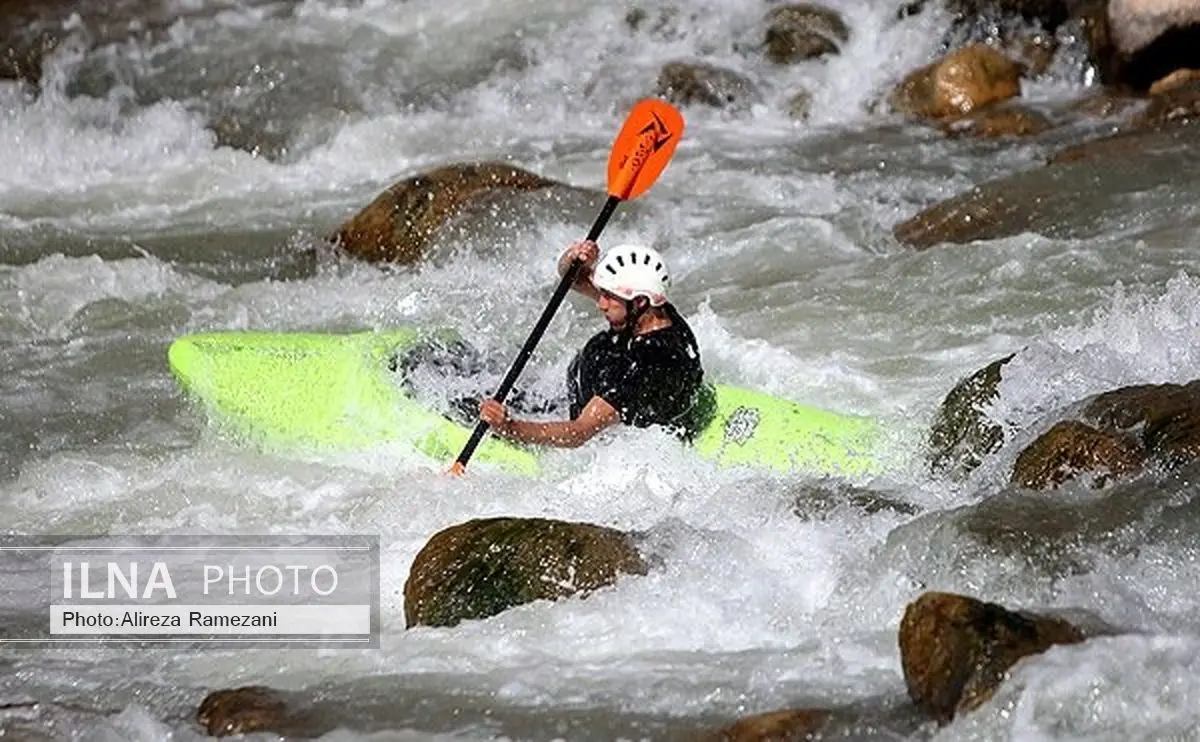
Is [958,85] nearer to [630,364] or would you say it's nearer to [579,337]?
[579,337]

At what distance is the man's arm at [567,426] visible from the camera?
5496 millimetres

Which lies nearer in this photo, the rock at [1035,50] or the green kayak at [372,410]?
the green kayak at [372,410]

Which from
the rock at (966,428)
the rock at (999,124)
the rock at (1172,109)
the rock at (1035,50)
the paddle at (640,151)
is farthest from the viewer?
the rock at (1035,50)

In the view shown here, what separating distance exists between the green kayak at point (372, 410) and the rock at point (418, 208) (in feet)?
4.85

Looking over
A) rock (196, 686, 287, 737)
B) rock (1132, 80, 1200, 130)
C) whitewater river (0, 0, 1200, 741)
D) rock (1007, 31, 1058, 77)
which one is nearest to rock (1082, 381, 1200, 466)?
whitewater river (0, 0, 1200, 741)

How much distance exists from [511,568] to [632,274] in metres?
1.24

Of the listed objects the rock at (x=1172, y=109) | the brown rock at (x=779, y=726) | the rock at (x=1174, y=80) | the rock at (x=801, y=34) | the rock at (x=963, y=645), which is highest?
the rock at (x=801, y=34)

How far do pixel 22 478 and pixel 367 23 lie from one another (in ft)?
17.3

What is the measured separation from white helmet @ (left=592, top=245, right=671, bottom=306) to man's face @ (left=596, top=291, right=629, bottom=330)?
2 cm

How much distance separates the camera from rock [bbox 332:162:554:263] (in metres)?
7.77

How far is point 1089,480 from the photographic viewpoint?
474 centimetres

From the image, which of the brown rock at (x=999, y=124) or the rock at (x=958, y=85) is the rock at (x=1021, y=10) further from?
the brown rock at (x=999, y=124)

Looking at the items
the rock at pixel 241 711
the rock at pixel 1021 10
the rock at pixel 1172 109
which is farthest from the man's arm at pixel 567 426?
the rock at pixel 1021 10

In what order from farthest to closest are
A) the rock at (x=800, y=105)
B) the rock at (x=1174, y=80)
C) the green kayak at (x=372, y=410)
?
the rock at (x=800, y=105) < the rock at (x=1174, y=80) < the green kayak at (x=372, y=410)
